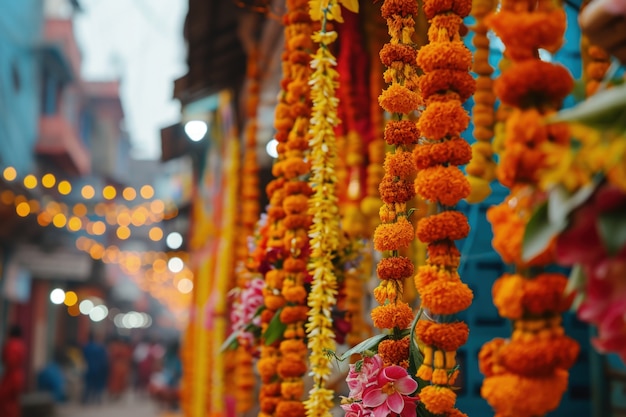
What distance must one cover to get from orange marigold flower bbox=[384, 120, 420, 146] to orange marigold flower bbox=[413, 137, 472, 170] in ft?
1.39

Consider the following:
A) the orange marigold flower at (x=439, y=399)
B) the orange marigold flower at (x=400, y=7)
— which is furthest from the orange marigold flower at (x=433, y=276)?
the orange marigold flower at (x=400, y=7)

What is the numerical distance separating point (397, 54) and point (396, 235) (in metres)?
0.60

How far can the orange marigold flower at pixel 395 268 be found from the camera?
2148 mm

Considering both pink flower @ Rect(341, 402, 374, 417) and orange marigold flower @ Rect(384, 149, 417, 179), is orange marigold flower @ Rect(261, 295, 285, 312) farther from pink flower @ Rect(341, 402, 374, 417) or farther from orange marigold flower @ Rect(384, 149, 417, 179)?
orange marigold flower @ Rect(384, 149, 417, 179)

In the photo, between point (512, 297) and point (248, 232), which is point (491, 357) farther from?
point (248, 232)

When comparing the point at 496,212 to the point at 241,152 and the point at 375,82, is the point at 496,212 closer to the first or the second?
the point at 375,82

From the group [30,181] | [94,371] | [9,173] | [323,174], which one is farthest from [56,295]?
[323,174]

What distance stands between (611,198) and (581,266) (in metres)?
0.14

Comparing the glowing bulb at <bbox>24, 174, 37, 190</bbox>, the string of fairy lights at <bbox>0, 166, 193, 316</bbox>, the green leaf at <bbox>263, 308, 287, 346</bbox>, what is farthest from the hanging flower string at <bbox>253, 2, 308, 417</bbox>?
the glowing bulb at <bbox>24, 174, 37, 190</bbox>

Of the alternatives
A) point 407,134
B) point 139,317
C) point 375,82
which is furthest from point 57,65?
point 139,317

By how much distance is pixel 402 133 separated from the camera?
2.17m

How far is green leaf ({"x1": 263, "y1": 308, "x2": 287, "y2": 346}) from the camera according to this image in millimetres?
2967

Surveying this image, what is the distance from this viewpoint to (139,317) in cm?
4259

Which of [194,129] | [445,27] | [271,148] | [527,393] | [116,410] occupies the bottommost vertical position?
[116,410]
